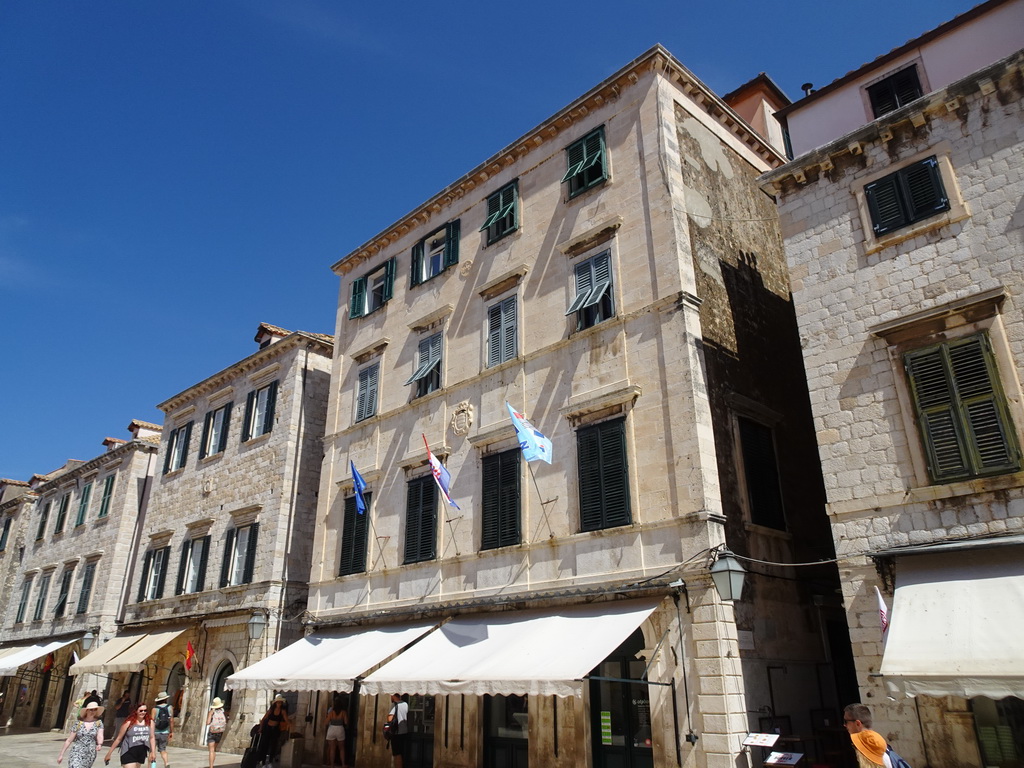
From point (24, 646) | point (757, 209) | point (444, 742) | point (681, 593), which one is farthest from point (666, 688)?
point (24, 646)

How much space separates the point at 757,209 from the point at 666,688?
10686mm

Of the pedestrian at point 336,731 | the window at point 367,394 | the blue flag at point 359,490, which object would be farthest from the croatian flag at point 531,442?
the pedestrian at point 336,731

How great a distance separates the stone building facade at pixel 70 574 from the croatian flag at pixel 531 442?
72.2 ft

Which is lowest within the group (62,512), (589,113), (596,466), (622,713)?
(622,713)

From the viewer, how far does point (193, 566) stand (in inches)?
952

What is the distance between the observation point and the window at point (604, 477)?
12.9 m

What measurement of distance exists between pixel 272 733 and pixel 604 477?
8257 millimetres

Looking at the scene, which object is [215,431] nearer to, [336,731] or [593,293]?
[336,731]

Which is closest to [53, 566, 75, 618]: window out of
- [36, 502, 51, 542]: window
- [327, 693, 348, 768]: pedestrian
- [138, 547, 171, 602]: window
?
[36, 502, 51, 542]: window

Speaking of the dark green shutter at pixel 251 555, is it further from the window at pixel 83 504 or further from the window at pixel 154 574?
the window at pixel 83 504

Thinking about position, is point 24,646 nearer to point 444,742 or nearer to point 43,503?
point 43,503

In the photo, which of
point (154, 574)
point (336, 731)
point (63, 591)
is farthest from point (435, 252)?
point (63, 591)

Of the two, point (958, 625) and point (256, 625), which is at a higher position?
point (256, 625)

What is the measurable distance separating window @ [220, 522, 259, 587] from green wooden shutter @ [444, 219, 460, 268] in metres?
9.89
